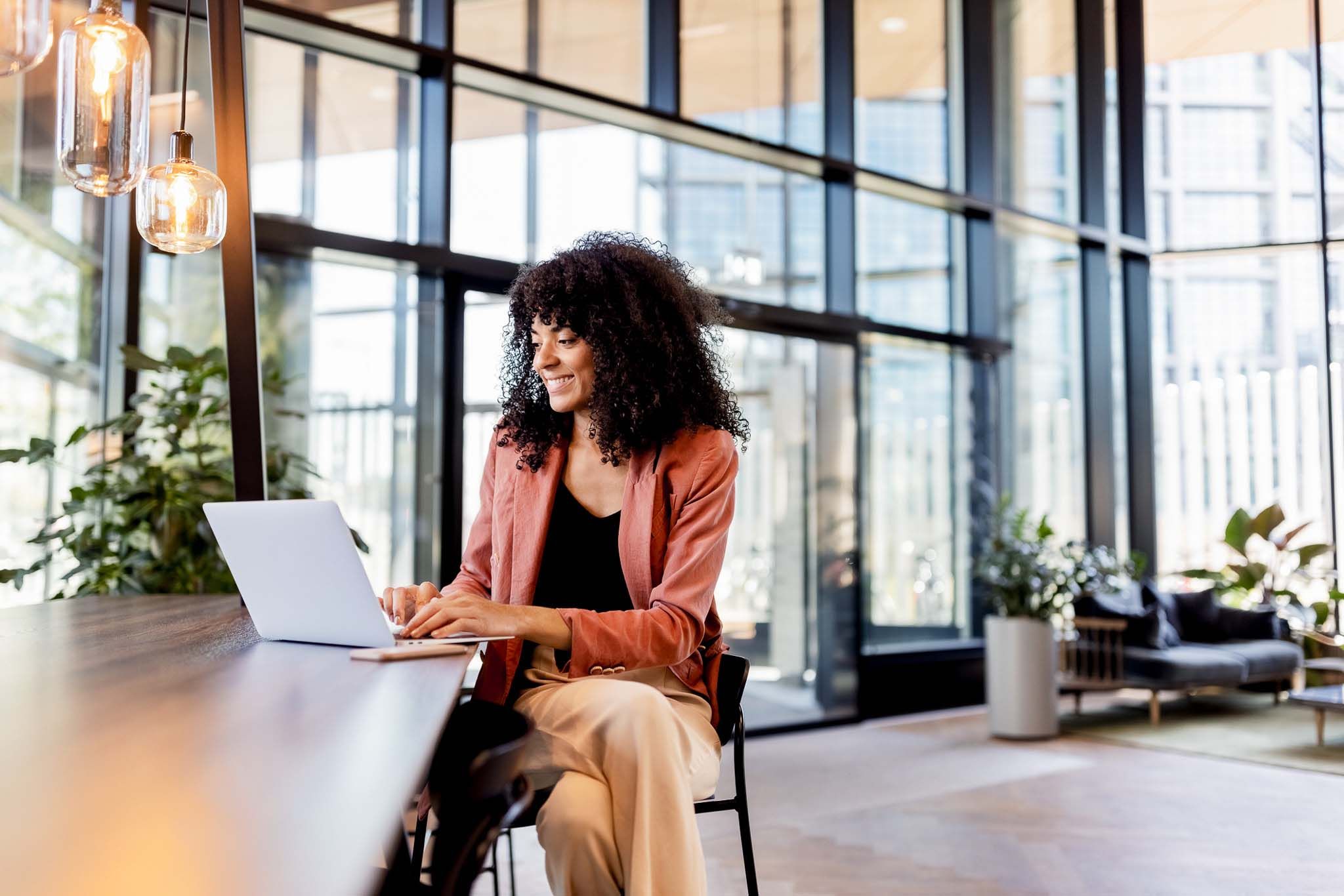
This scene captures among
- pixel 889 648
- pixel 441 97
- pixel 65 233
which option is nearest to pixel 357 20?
pixel 441 97

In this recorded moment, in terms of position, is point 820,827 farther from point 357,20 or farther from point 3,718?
point 357,20

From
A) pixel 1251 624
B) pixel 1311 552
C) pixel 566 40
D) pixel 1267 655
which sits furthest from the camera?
pixel 1311 552

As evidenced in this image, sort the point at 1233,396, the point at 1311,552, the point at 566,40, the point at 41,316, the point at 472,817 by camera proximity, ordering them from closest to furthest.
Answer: the point at 472,817
the point at 41,316
the point at 566,40
the point at 1311,552
the point at 1233,396

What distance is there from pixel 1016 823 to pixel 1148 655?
8.09 ft

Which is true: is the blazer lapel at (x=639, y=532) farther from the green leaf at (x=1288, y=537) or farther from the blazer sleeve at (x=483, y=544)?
the green leaf at (x=1288, y=537)

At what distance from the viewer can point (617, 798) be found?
59.6 inches

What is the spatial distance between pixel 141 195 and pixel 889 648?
15.8 feet

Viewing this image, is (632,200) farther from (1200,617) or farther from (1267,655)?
(1267,655)

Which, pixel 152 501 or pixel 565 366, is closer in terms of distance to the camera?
pixel 565 366

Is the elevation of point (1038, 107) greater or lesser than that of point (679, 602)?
greater

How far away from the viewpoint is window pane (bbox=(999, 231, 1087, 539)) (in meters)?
6.88

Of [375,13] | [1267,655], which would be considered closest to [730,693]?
[375,13]

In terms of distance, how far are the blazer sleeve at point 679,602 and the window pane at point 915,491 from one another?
4257mm

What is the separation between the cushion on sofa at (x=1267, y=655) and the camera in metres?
6.20
